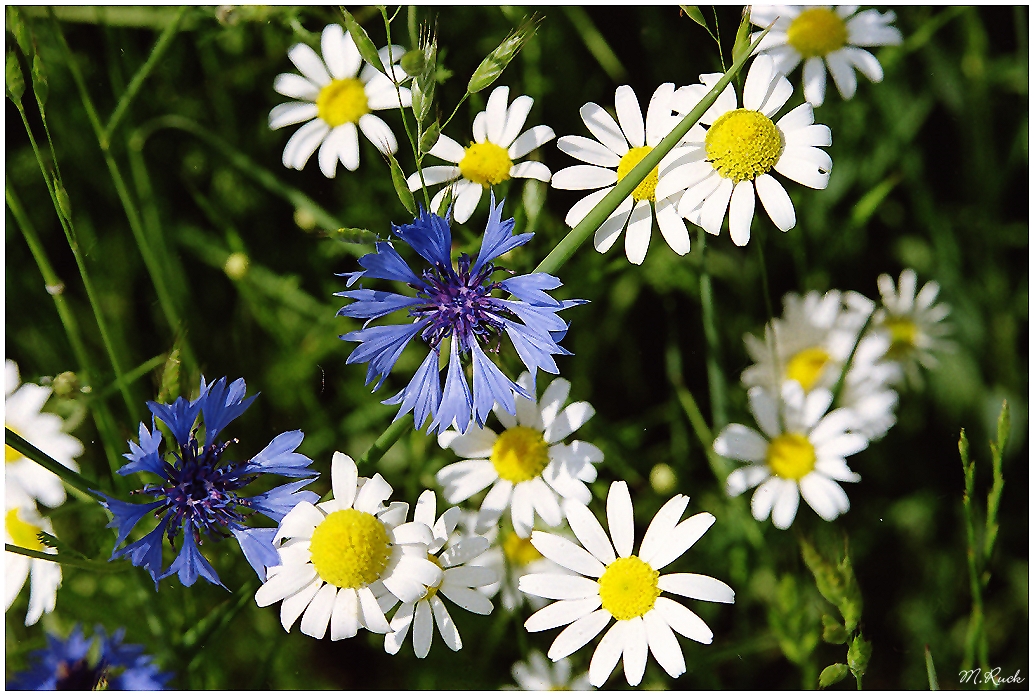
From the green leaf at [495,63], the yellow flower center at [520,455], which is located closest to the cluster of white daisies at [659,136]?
the green leaf at [495,63]

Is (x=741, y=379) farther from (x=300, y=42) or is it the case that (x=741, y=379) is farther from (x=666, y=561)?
(x=300, y=42)

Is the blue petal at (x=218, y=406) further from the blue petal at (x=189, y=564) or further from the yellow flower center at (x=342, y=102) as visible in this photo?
the yellow flower center at (x=342, y=102)

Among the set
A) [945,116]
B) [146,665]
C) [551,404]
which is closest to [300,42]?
[551,404]

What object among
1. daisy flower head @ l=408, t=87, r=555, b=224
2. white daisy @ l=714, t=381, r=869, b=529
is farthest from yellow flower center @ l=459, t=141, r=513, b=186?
white daisy @ l=714, t=381, r=869, b=529

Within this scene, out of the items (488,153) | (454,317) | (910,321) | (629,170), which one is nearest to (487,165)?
(488,153)

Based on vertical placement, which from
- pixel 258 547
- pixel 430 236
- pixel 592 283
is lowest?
pixel 258 547

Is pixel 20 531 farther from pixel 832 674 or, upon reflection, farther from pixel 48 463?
pixel 832 674

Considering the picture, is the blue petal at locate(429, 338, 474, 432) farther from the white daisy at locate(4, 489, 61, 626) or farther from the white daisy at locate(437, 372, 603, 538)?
the white daisy at locate(4, 489, 61, 626)
